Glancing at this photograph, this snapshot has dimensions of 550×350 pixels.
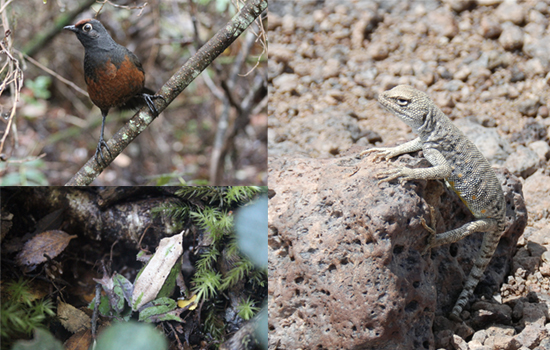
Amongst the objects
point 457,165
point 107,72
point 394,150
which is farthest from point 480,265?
point 107,72

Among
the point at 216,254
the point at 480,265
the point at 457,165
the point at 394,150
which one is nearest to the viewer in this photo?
the point at 216,254

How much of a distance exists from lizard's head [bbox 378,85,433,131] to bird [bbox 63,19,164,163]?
1.23 metres

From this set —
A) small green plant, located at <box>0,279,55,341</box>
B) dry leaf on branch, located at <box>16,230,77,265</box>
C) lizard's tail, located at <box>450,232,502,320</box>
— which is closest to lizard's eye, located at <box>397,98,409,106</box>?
lizard's tail, located at <box>450,232,502,320</box>

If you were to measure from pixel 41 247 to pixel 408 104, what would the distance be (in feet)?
5.56

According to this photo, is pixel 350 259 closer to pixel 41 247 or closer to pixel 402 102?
pixel 402 102

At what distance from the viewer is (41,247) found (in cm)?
140

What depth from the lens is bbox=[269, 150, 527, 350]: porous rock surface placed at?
162 cm

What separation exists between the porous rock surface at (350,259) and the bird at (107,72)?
817 mm

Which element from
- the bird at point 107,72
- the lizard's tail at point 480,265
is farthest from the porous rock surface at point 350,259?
the bird at point 107,72

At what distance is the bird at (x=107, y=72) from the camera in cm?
123

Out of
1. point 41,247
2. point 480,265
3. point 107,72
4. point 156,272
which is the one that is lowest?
point 480,265

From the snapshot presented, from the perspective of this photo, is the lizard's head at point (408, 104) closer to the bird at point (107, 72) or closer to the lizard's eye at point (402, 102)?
the lizard's eye at point (402, 102)

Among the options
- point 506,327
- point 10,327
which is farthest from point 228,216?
point 506,327

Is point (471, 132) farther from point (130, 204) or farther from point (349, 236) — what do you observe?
point (130, 204)
